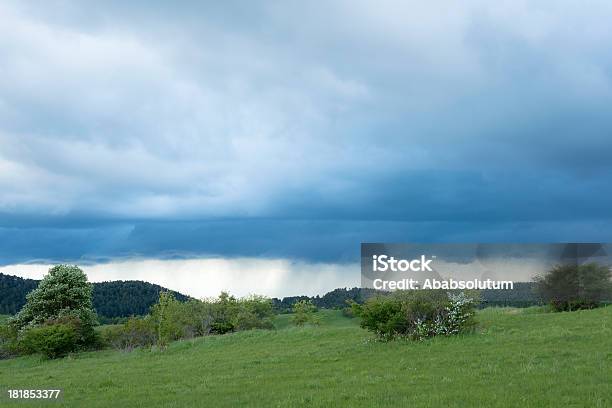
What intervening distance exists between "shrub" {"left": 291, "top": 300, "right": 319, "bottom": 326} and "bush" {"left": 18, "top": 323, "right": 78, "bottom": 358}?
41.0 metres

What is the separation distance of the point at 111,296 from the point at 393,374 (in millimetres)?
144300

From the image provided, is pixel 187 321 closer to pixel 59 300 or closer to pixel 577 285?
pixel 59 300

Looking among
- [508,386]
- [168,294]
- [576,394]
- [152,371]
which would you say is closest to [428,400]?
[508,386]

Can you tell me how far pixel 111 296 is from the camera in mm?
153125

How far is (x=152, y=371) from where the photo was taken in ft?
94.6

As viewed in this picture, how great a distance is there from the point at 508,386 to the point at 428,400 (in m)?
2.99

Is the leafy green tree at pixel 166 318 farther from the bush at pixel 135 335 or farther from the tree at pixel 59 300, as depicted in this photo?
the tree at pixel 59 300

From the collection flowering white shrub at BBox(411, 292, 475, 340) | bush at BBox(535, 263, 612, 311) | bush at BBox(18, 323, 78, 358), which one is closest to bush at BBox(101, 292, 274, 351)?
bush at BBox(18, 323, 78, 358)

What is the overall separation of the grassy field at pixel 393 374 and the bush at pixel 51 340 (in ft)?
64.6

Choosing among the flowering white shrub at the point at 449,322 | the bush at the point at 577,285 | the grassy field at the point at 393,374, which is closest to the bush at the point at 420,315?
the flowering white shrub at the point at 449,322

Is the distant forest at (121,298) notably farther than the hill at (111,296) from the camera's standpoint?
No

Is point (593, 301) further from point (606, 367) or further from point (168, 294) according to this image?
point (168, 294)

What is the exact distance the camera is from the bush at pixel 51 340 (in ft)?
163

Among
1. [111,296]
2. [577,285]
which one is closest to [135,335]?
[577,285]
